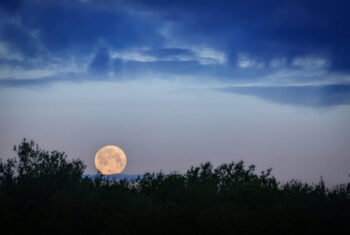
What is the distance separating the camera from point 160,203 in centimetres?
1894

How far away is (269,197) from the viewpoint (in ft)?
66.7

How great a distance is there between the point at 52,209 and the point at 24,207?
178cm

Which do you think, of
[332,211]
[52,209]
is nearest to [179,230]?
[52,209]

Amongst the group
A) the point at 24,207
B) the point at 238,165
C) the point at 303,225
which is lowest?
the point at 303,225

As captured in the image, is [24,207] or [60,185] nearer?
[24,207]

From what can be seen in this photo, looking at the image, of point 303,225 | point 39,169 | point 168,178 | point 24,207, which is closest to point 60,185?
point 39,169

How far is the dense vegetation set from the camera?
46.3 ft

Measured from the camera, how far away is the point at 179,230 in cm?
1403

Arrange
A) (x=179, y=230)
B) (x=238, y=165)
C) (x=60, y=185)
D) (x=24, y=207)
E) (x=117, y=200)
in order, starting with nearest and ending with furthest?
(x=179, y=230) → (x=24, y=207) → (x=117, y=200) → (x=60, y=185) → (x=238, y=165)

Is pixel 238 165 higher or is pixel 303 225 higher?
pixel 238 165

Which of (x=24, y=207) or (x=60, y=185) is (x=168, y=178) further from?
(x=24, y=207)

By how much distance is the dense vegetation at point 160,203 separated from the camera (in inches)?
556

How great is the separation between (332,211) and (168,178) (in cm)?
786

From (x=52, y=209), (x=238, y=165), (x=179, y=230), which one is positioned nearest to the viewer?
(x=179, y=230)
